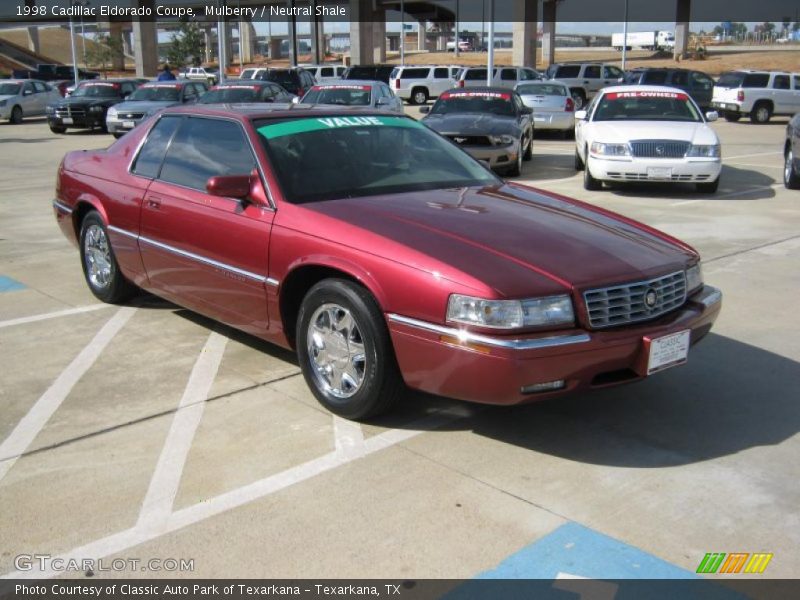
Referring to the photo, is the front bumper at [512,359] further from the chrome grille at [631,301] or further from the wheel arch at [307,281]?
the wheel arch at [307,281]

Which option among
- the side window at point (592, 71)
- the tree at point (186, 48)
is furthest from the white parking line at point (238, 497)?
the tree at point (186, 48)

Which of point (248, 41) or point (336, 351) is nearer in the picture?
point (336, 351)

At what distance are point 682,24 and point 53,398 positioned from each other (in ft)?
217

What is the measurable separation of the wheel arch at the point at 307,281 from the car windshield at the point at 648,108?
30.9 ft

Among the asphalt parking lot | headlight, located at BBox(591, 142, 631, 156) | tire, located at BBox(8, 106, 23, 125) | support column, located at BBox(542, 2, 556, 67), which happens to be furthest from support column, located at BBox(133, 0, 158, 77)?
the asphalt parking lot

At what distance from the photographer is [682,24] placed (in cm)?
6325

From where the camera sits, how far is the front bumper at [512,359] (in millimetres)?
3713

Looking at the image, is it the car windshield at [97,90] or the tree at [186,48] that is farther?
the tree at [186,48]

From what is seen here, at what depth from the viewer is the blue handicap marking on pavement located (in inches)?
281

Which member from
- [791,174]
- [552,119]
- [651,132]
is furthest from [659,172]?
[552,119]

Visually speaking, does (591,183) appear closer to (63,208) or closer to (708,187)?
(708,187)

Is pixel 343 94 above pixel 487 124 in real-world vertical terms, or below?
above

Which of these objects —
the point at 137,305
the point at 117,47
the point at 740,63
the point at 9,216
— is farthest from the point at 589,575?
the point at 117,47

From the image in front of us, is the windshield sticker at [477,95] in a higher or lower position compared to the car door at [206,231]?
higher
